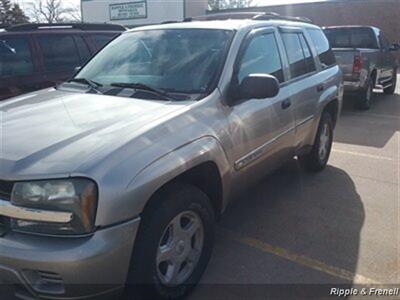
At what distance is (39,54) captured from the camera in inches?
235

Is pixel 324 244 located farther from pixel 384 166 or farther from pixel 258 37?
pixel 384 166

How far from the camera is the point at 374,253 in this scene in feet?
11.5

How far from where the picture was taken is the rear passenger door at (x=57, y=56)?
6.01m

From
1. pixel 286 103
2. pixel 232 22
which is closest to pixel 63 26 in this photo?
pixel 232 22

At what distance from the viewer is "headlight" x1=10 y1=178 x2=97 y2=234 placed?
7.25 ft

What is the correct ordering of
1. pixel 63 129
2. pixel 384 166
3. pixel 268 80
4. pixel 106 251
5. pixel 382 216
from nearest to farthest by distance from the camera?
pixel 106 251
pixel 63 129
pixel 268 80
pixel 382 216
pixel 384 166

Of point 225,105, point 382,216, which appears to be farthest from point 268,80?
point 382,216

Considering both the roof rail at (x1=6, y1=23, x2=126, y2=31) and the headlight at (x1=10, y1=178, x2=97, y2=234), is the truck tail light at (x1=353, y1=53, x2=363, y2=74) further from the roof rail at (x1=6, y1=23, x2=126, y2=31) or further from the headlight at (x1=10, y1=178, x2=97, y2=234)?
the headlight at (x1=10, y1=178, x2=97, y2=234)

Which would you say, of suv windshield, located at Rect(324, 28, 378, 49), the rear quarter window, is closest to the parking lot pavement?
the rear quarter window

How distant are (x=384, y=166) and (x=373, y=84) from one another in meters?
5.50

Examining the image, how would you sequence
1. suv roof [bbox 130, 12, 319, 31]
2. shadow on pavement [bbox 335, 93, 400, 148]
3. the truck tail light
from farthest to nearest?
the truck tail light, shadow on pavement [bbox 335, 93, 400, 148], suv roof [bbox 130, 12, 319, 31]

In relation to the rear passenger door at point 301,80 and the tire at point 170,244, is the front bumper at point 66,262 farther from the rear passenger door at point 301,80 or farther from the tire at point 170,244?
the rear passenger door at point 301,80

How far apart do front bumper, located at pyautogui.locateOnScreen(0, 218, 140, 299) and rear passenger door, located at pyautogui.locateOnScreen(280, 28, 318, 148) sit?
2528 millimetres

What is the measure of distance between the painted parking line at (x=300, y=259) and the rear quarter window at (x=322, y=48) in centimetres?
256
